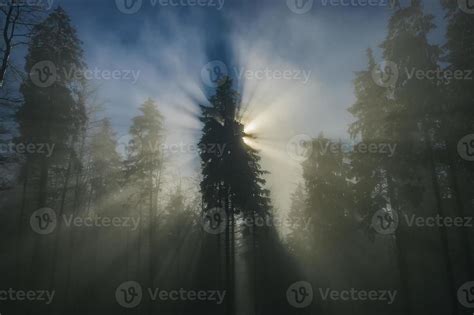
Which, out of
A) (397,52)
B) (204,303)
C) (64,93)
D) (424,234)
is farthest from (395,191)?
(64,93)

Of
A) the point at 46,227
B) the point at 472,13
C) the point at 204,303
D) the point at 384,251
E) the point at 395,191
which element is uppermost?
the point at 472,13

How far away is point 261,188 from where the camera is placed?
78.4 feet

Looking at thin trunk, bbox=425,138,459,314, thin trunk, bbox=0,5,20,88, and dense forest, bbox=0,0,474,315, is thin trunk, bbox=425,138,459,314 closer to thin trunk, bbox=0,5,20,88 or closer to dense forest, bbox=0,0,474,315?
dense forest, bbox=0,0,474,315

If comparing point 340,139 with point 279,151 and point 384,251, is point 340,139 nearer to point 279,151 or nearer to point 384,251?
point 279,151

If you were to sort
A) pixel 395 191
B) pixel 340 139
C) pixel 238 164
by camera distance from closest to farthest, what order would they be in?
pixel 395 191 < pixel 238 164 < pixel 340 139

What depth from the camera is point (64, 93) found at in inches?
711

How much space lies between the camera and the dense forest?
1539 centimetres

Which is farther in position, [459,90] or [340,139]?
[340,139]

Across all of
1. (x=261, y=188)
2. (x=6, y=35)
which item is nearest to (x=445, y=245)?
(x=261, y=188)

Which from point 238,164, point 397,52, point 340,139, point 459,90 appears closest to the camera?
point 459,90

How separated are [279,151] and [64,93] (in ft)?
63.7

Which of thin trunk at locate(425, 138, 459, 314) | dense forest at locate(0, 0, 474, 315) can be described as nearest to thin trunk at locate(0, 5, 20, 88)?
dense forest at locate(0, 0, 474, 315)

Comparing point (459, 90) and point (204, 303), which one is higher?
point (459, 90)

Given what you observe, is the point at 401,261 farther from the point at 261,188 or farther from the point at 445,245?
the point at 261,188
